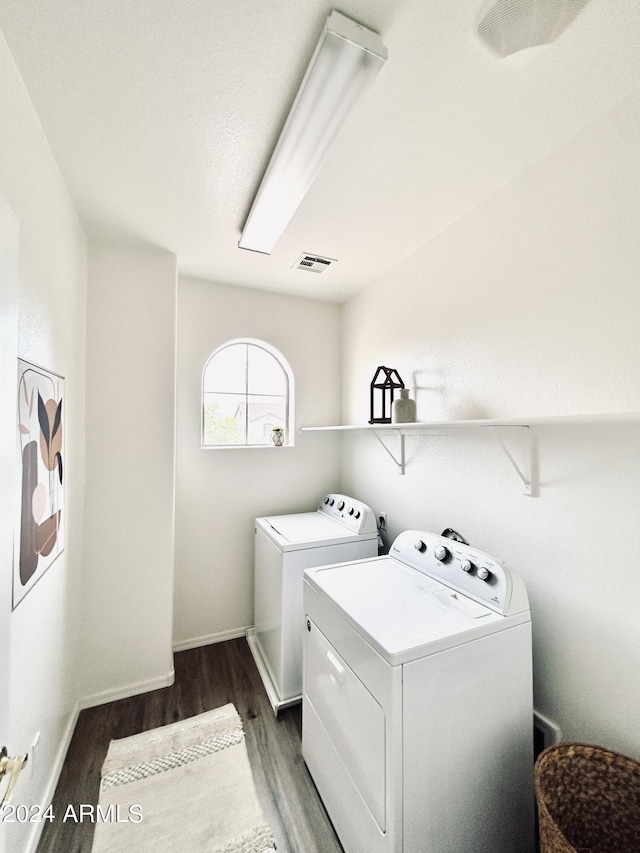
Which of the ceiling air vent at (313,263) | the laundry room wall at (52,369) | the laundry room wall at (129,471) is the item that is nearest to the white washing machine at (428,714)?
the laundry room wall at (52,369)

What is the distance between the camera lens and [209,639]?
247 cm

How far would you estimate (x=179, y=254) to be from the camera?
7.04 feet

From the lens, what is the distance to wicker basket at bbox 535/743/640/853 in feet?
3.32

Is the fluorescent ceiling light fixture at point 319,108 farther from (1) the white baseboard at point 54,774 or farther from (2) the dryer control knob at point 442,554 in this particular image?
(1) the white baseboard at point 54,774

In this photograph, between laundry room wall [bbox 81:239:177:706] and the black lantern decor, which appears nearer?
laundry room wall [bbox 81:239:177:706]

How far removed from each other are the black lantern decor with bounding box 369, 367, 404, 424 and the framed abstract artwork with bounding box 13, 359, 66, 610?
5.13ft

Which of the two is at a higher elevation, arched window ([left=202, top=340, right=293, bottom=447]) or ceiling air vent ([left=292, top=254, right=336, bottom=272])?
ceiling air vent ([left=292, top=254, right=336, bottom=272])

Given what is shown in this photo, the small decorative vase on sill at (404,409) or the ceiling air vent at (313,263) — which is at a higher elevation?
the ceiling air vent at (313,263)

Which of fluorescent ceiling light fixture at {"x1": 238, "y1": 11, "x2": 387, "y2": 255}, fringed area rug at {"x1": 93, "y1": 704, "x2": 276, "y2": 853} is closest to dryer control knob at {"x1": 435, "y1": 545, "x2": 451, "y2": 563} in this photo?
fringed area rug at {"x1": 93, "y1": 704, "x2": 276, "y2": 853}

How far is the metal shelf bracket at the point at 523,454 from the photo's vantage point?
1416 millimetres

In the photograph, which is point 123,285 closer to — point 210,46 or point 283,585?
point 210,46

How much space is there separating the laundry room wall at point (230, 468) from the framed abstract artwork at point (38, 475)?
95 cm

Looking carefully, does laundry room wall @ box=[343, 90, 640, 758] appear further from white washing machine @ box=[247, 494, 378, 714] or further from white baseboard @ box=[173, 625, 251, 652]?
white baseboard @ box=[173, 625, 251, 652]

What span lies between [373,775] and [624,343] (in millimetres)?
1592
